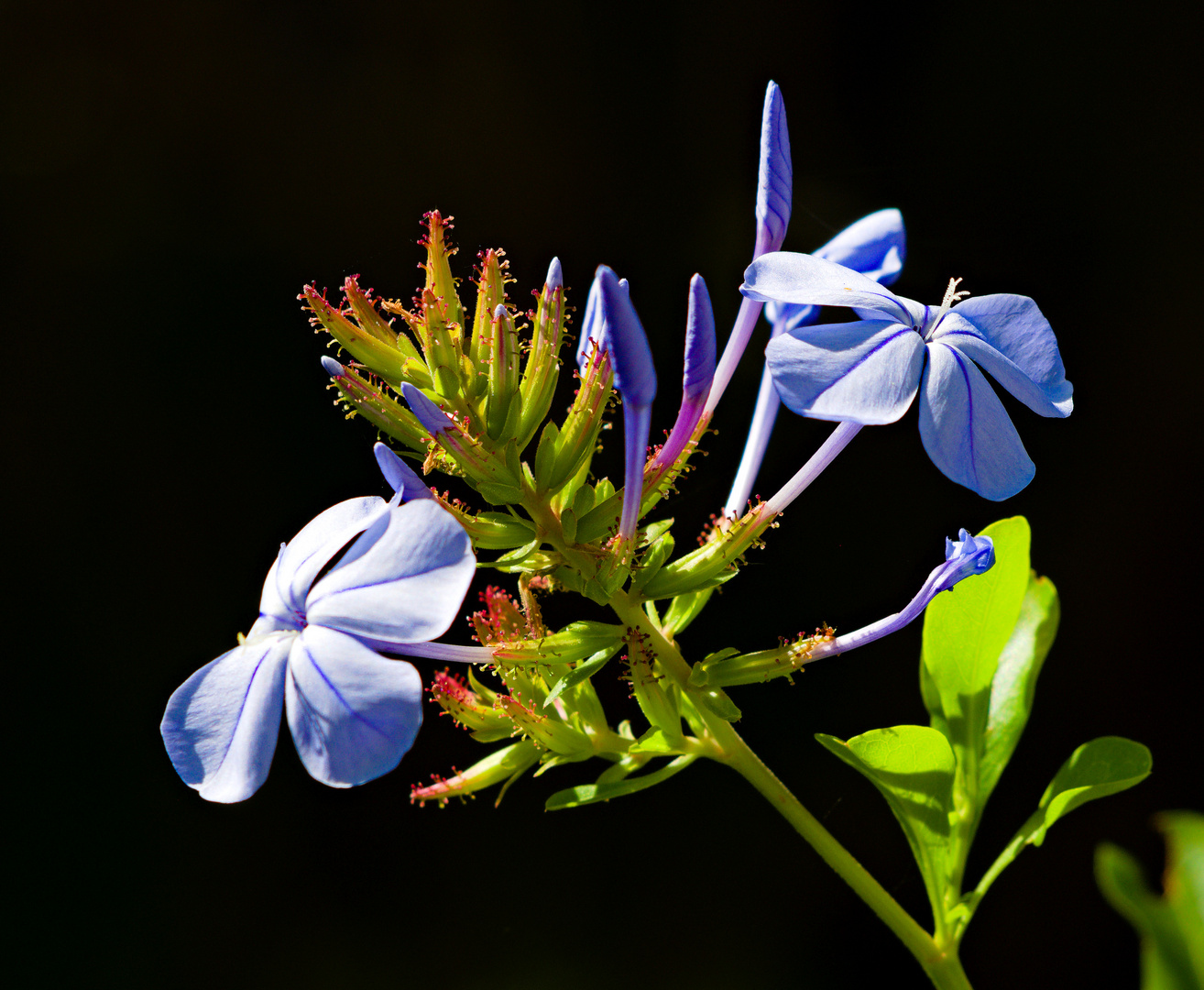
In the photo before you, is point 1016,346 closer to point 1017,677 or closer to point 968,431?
point 968,431

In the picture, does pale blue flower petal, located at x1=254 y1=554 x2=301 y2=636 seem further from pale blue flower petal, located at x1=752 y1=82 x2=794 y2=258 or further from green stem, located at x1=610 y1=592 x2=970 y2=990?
→ pale blue flower petal, located at x1=752 y1=82 x2=794 y2=258

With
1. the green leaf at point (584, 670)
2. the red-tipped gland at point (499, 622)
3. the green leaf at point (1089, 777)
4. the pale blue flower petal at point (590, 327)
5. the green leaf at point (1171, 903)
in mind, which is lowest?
the green leaf at point (1089, 777)

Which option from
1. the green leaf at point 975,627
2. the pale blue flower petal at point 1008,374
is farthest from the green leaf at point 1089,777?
the pale blue flower petal at point 1008,374

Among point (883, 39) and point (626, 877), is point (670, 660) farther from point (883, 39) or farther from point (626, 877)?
point (883, 39)

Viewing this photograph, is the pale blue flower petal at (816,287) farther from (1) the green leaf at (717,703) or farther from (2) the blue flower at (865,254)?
(1) the green leaf at (717,703)

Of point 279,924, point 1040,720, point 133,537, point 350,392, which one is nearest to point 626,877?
point 279,924

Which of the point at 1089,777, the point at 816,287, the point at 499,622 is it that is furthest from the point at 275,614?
the point at 1089,777
